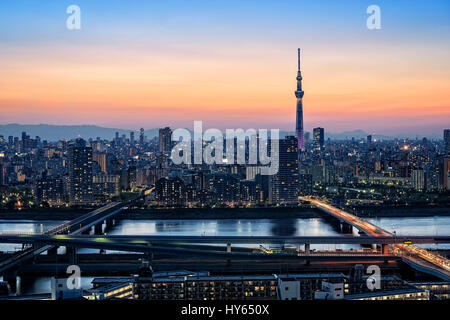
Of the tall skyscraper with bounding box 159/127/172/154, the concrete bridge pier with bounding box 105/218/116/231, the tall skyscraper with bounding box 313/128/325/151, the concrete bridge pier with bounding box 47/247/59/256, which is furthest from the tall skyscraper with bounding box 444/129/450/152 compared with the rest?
the concrete bridge pier with bounding box 47/247/59/256

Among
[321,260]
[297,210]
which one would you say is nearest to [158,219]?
[297,210]

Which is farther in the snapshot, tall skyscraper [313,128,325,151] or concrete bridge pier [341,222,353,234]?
tall skyscraper [313,128,325,151]

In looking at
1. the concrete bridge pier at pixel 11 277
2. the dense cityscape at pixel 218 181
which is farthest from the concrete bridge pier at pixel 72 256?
the dense cityscape at pixel 218 181

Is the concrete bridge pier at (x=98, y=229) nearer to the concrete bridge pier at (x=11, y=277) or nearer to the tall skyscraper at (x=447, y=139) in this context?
the concrete bridge pier at (x=11, y=277)

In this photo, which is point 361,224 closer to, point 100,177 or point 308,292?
point 308,292

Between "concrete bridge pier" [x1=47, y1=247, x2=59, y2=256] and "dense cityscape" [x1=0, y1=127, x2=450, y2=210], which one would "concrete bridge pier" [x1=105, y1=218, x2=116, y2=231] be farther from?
"concrete bridge pier" [x1=47, y1=247, x2=59, y2=256]

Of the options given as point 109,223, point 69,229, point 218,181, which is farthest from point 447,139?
point 69,229

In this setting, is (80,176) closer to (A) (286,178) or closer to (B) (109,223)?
(B) (109,223)
